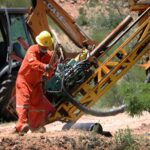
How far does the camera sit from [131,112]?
28.9ft

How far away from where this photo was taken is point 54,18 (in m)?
15.0

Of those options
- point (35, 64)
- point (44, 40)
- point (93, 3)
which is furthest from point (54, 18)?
point (93, 3)

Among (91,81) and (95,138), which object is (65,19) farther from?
(95,138)

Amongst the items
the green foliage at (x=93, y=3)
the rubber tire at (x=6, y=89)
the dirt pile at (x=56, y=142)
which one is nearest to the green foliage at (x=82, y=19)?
the green foliage at (x=93, y=3)

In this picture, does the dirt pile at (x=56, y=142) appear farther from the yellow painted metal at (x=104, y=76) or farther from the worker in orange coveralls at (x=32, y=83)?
the yellow painted metal at (x=104, y=76)

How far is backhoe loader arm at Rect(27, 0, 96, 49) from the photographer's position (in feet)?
48.1

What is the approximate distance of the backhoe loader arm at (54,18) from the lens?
48.1 feet

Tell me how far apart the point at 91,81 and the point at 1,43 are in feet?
9.03

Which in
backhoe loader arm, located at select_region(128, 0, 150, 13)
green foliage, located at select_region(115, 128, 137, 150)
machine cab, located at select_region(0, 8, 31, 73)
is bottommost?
green foliage, located at select_region(115, 128, 137, 150)

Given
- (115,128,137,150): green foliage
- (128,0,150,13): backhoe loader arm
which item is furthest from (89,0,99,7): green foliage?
(115,128,137,150): green foliage

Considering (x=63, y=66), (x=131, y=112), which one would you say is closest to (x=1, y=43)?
(x=63, y=66)

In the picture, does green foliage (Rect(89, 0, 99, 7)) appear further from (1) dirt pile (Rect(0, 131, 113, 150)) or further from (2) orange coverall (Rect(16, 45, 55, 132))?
(1) dirt pile (Rect(0, 131, 113, 150))

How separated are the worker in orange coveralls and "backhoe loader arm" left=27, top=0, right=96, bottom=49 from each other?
10.1 feet

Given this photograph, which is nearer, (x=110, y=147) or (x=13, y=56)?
(x=110, y=147)
